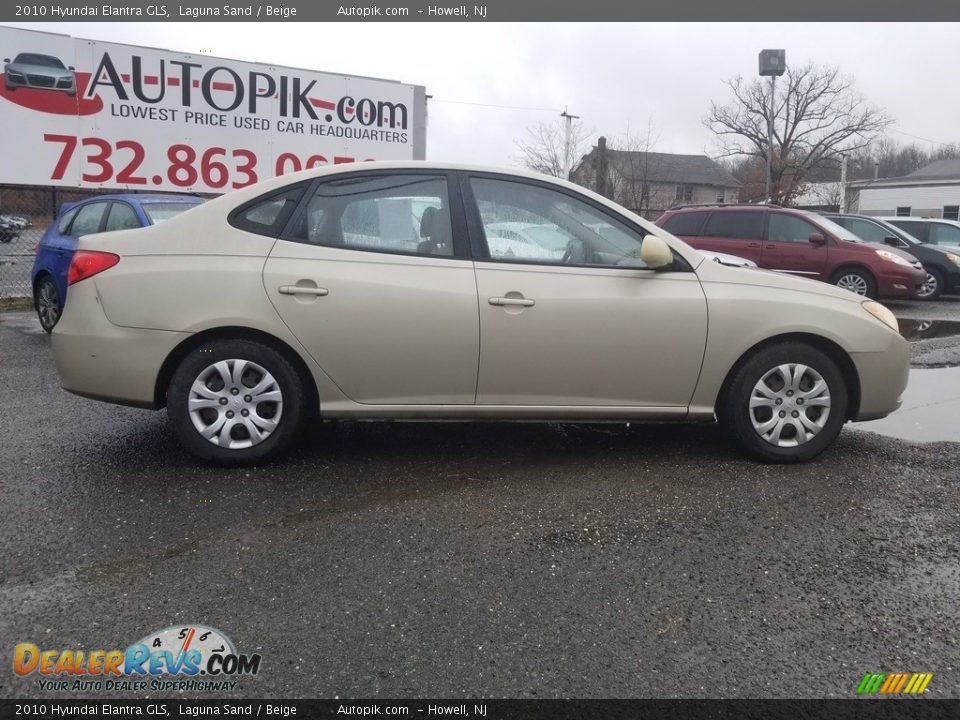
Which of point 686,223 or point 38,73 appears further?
point 686,223

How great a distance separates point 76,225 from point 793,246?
10388 mm

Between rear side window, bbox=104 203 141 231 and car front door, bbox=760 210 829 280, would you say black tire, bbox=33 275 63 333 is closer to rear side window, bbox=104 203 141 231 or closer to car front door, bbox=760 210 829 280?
rear side window, bbox=104 203 141 231

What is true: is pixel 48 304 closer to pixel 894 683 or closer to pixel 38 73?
pixel 38 73

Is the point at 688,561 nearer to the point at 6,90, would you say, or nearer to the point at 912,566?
the point at 912,566

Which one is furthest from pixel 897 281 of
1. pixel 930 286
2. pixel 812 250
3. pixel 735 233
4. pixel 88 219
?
pixel 88 219

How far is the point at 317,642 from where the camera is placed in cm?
255

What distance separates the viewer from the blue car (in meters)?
8.13

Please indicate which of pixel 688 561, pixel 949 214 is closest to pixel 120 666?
pixel 688 561

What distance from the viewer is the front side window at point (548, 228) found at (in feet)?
14.0

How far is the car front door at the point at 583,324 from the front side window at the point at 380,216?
0.19 meters

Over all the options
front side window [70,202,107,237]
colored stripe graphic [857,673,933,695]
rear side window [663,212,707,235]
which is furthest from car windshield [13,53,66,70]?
colored stripe graphic [857,673,933,695]

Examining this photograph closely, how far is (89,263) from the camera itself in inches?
163
